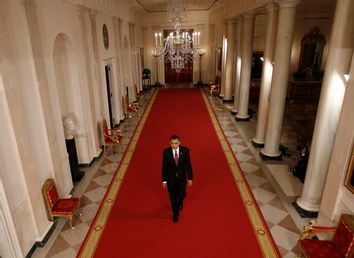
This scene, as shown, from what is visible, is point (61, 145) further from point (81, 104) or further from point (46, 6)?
point (46, 6)

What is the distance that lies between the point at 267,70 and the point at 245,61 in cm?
244

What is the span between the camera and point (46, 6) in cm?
472

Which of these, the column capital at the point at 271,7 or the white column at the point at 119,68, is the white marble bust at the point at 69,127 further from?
the column capital at the point at 271,7

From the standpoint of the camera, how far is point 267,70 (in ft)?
23.4

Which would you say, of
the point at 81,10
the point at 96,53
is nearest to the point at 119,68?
the point at 96,53

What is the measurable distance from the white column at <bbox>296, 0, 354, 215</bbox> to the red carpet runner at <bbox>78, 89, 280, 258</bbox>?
1.05 m

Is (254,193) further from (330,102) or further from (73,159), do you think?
(73,159)

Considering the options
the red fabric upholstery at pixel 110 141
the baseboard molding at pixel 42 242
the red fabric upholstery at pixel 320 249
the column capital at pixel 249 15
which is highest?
the column capital at pixel 249 15

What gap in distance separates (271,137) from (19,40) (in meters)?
5.74

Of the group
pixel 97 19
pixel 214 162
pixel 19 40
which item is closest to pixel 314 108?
pixel 214 162

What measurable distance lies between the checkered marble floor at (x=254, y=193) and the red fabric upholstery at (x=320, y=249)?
52 centimetres

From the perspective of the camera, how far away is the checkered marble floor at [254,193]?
4277mm

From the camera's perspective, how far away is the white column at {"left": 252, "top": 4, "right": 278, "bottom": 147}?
22.0 feet

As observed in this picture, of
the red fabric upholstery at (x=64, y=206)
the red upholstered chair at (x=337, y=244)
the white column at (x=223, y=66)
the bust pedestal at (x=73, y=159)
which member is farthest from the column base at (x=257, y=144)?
the white column at (x=223, y=66)
